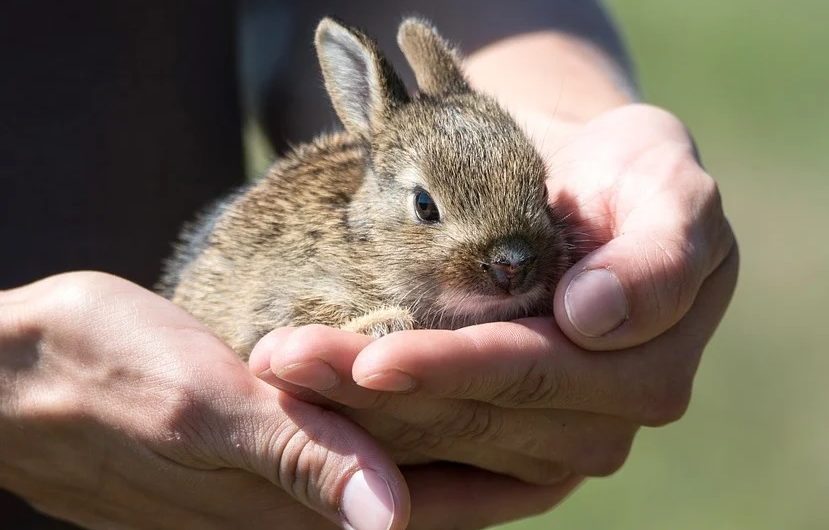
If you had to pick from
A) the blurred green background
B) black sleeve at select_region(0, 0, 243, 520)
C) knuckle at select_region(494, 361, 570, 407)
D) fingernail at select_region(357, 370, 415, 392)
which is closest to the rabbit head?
knuckle at select_region(494, 361, 570, 407)

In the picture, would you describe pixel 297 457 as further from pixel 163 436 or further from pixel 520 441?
pixel 520 441

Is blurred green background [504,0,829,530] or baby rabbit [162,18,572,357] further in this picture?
blurred green background [504,0,829,530]

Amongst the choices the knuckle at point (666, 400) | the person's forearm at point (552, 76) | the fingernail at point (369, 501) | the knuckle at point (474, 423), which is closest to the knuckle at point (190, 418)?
the fingernail at point (369, 501)

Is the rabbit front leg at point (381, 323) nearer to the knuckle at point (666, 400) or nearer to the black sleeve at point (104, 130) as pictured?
the knuckle at point (666, 400)

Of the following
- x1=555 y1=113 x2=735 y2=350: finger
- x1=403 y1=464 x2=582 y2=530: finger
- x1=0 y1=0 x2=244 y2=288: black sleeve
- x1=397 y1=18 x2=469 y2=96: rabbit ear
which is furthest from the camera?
x1=0 y1=0 x2=244 y2=288: black sleeve

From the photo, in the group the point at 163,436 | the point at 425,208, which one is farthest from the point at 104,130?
the point at 163,436

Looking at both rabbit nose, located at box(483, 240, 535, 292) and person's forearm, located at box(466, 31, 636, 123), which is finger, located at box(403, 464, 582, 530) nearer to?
rabbit nose, located at box(483, 240, 535, 292)

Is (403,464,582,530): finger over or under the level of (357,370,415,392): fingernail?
under
